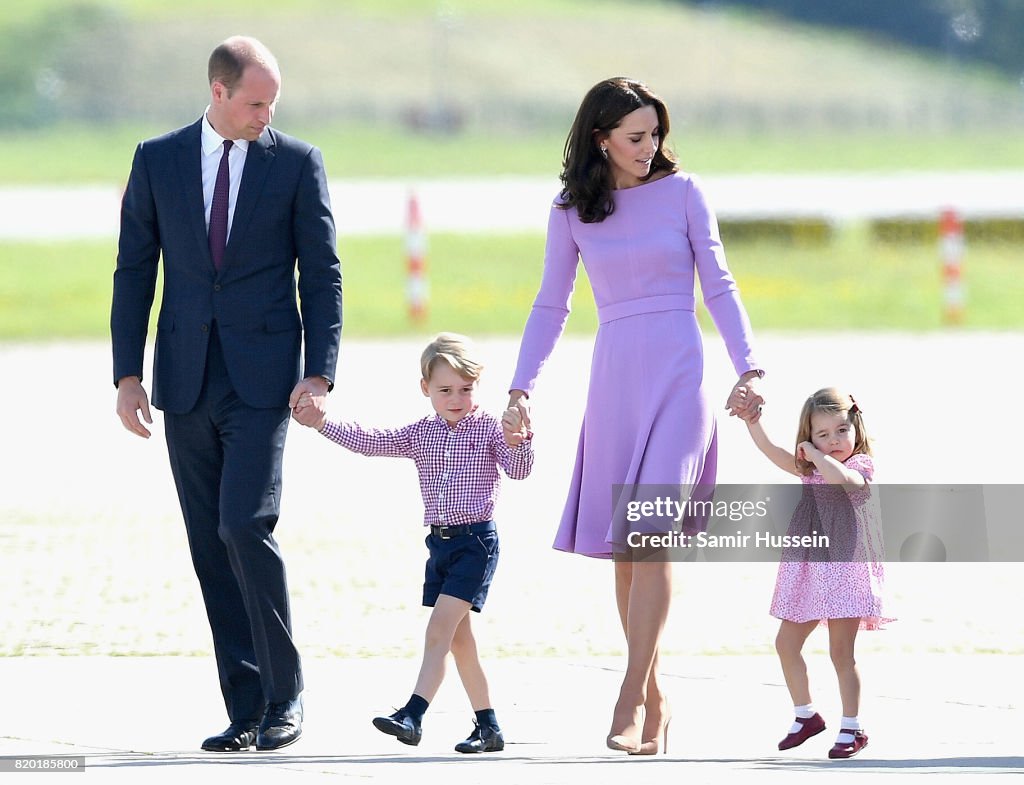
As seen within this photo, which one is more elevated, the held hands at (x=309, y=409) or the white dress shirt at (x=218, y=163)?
the white dress shirt at (x=218, y=163)

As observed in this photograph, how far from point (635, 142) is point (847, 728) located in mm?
1664

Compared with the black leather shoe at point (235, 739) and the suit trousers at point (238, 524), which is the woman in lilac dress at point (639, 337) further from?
the black leather shoe at point (235, 739)

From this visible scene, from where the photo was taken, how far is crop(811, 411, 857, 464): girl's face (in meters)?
5.71

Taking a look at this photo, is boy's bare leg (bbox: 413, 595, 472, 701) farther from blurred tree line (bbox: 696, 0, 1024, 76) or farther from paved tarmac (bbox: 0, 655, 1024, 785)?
blurred tree line (bbox: 696, 0, 1024, 76)

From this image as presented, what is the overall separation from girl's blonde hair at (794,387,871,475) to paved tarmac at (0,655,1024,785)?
777 mm

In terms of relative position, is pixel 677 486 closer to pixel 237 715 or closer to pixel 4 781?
pixel 237 715

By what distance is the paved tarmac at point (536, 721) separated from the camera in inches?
205

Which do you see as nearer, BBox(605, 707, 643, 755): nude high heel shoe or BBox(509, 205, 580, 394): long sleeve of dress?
BBox(605, 707, 643, 755): nude high heel shoe

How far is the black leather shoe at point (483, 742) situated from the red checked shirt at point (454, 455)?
56 centimetres

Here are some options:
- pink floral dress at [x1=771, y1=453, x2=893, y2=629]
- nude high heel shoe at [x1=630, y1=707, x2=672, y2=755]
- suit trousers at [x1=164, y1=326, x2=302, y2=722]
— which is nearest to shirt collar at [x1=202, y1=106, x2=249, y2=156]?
suit trousers at [x1=164, y1=326, x2=302, y2=722]

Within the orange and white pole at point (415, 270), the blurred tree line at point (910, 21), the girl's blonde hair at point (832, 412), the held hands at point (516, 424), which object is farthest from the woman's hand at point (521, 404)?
the blurred tree line at point (910, 21)

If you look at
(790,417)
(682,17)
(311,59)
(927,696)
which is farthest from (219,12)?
(927,696)

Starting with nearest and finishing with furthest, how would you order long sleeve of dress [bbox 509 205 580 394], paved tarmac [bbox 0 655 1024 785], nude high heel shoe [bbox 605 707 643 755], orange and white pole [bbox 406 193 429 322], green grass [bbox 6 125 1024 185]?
paved tarmac [bbox 0 655 1024 785]
nude high heel shoe [bbox 605 707 643 755]
long sleeve of dress [bbox 509 205 580 394]
orange and white pole [bbox 406 193 429 322]
green grass [bbox 6 125 1024 185]

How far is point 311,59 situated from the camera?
78.3m
